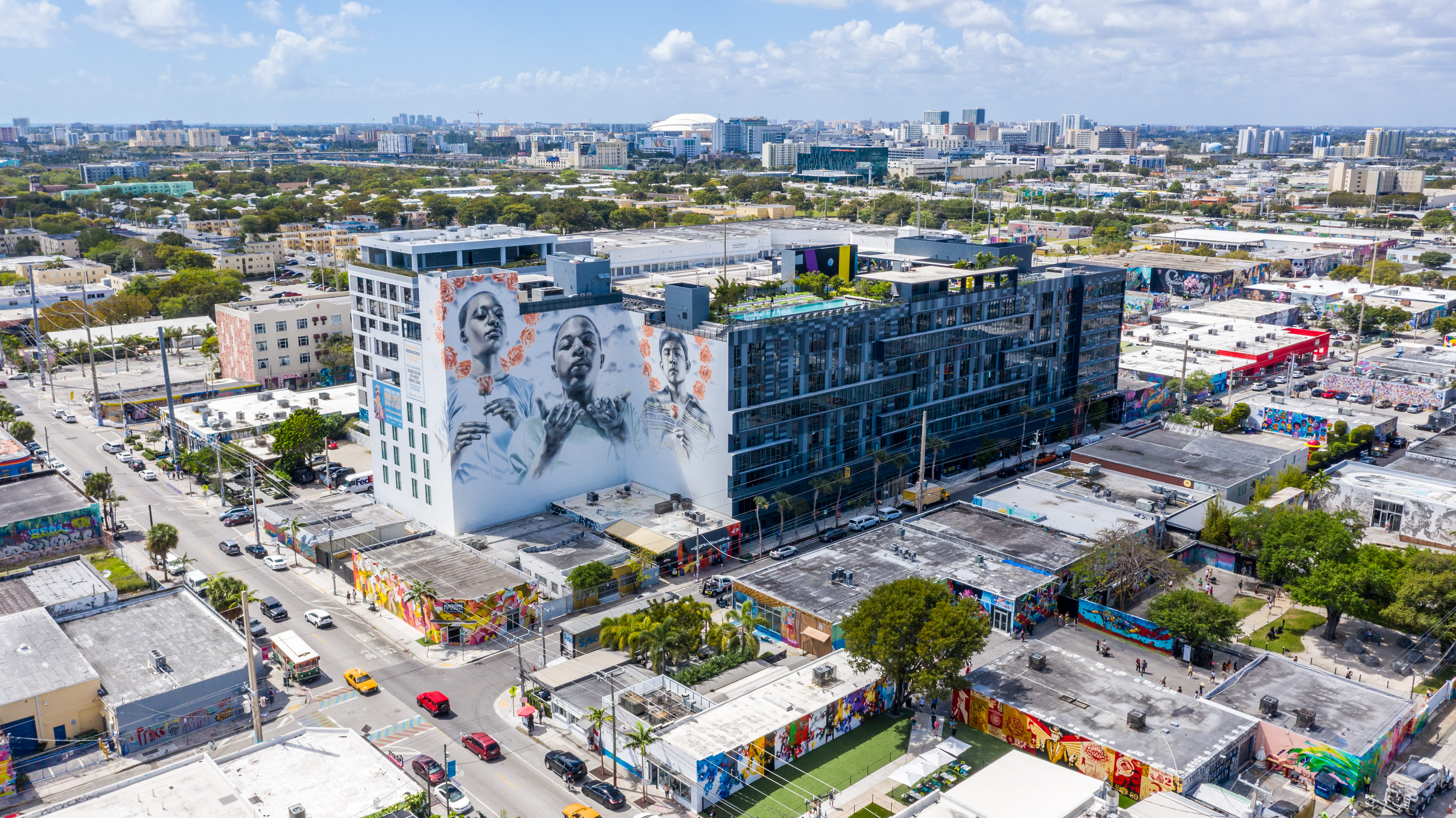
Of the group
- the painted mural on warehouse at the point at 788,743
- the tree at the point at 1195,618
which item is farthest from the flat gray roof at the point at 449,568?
the tree at the point at 1195,618

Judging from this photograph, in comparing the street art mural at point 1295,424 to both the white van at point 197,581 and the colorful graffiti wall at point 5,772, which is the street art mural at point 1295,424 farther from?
the colorful graffiti wall at point 5,772

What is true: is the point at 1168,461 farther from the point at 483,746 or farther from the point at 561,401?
the point at 483,746

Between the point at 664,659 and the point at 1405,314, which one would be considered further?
the point at 1405,314

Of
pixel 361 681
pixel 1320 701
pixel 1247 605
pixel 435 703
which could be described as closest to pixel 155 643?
pixel 361 681

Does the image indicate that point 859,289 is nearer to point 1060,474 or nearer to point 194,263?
point 1060,474

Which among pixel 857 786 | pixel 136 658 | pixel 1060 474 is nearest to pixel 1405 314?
pixel 1060 474

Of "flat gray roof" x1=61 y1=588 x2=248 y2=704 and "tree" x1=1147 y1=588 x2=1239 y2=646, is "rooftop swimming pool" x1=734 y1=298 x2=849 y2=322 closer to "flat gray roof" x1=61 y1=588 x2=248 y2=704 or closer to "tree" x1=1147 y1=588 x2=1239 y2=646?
"tree" x1=1147 y1=588 x2=1239 y2=646
